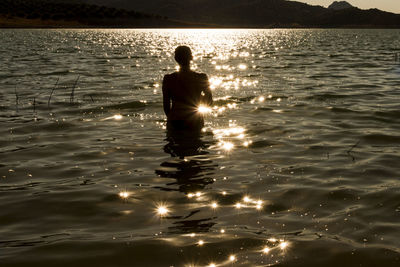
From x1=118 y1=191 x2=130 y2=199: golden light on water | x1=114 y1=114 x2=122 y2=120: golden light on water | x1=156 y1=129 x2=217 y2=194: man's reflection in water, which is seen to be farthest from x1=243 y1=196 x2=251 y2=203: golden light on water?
x1=114 y1=114 x2=122 y2=120: golden light on water

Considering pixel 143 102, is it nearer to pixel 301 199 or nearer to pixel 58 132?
pixel 58 132

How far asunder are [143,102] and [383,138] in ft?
23.8

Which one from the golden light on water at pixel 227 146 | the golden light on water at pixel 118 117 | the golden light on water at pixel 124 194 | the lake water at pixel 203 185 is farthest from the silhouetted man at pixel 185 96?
the golden light on water at pixel 124 194

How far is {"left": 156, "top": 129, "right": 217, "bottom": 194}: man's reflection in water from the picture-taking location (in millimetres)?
6434

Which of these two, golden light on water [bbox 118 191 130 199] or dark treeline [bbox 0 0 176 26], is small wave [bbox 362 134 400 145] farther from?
dark treeline [bbox 0 0 176 26]

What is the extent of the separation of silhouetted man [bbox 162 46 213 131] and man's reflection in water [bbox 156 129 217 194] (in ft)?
0.81

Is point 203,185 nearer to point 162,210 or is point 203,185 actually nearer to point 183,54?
point 162,210

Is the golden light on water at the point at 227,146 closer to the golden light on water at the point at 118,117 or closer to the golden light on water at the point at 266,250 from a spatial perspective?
the golden light on water at the point at 118,117

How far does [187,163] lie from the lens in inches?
290

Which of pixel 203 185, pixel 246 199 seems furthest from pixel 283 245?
pixel 203 185

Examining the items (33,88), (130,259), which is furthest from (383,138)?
(33,88)

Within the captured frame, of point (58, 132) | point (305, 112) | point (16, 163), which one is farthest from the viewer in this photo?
point (305, 112)

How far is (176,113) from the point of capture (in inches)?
354

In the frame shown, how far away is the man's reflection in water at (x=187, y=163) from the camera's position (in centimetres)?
643
